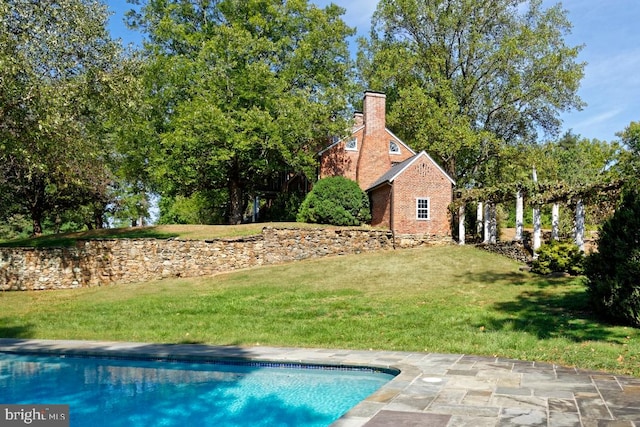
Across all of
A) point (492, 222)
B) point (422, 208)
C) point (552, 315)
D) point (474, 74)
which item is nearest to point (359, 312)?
point (552, 315)

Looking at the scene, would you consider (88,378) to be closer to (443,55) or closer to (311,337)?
(311,337)

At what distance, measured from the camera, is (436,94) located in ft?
122

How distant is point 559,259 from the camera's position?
19.6 meters

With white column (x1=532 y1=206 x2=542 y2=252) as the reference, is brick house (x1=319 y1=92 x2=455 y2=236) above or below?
above

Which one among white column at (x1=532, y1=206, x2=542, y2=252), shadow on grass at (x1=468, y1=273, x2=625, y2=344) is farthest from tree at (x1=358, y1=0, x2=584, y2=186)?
shadow on grass at (x1=468, y1=273, x2=625, y2=344)

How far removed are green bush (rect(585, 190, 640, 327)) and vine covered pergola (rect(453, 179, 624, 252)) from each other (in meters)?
7.49

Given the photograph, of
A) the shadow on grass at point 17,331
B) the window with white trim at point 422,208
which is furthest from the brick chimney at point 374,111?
the shadow on grass at point 17,331

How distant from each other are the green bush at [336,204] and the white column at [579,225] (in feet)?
42.0

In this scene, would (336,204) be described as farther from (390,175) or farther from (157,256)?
(157,256)

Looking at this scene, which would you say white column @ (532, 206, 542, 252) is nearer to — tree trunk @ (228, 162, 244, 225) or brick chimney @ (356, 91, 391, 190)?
brick chimney @ (356, 91, 391, 190)

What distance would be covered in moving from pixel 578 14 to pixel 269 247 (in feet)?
102

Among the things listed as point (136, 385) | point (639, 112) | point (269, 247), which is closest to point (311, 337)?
point (136, 385)

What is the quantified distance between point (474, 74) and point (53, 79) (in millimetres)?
30720

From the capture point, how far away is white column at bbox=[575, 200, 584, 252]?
69.1 feet
